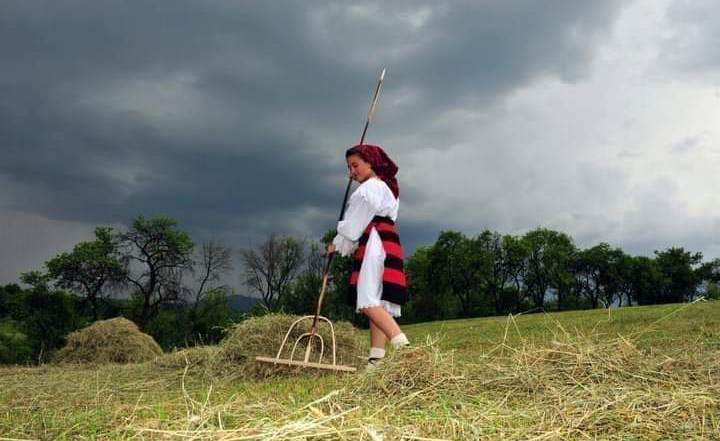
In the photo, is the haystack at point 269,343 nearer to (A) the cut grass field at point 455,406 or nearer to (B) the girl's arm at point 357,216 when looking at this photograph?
(A) the cut grass field at point 455,406

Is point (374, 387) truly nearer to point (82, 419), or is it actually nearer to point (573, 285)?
point (82, 419)

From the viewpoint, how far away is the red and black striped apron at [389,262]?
4.71m

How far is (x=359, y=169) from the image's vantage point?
5008 millimetres

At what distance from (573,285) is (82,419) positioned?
41.6m

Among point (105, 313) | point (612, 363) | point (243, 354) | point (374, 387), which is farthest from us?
point (105, 313)

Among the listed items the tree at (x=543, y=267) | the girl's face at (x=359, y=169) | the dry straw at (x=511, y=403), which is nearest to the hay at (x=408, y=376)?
the dry straw at (x=511, y=403)

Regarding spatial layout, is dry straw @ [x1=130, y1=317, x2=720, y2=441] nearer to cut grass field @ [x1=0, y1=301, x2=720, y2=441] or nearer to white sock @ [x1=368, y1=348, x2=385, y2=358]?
cut grass field @ [x1=0, y1=301, x2=720, y2=441]

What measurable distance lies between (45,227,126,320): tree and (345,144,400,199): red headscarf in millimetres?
24372

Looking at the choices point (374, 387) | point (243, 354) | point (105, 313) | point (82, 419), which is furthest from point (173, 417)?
point (105, 313)

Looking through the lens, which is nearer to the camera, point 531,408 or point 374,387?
point 531,408

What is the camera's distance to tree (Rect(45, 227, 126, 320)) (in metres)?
26.6

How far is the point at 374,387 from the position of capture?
3.28m

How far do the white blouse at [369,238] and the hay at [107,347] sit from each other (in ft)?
20.9

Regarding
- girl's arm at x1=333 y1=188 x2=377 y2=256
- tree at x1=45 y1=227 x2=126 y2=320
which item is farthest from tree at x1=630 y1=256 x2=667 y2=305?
girl's arm at x1=333 y1=188 x2=377 y2=256
